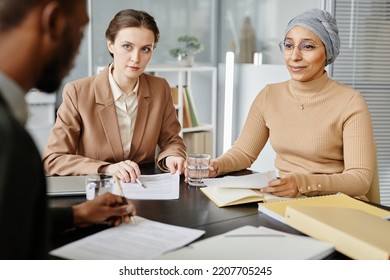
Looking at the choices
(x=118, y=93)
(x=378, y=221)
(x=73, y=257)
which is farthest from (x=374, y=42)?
(x=73, y=257)

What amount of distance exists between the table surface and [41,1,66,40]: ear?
1.61 ft

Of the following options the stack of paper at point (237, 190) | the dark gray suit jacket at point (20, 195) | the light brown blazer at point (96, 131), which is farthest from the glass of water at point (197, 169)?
the dark gray suit jacket at point (20, 195)

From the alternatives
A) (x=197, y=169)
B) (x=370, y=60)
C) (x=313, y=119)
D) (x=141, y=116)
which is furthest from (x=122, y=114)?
(x=370, y=60)

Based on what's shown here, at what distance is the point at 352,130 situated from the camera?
1627 mm

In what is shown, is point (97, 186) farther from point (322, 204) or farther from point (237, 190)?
point (322, 204)

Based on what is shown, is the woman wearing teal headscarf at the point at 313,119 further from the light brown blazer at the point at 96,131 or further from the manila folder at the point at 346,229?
the manila folder at the point at 346,229

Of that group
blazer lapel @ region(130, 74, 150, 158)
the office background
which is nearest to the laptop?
blazer lapel @ region(130, 74, 150, 158)

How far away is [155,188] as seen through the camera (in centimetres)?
142

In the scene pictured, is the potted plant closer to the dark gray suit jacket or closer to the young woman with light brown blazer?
the young woman with light brown blazer

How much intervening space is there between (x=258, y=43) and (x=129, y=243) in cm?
303

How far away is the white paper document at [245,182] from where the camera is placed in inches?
53.8

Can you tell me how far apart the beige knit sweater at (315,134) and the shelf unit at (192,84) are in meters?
1.74

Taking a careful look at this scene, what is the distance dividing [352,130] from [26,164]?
130 centimetres
